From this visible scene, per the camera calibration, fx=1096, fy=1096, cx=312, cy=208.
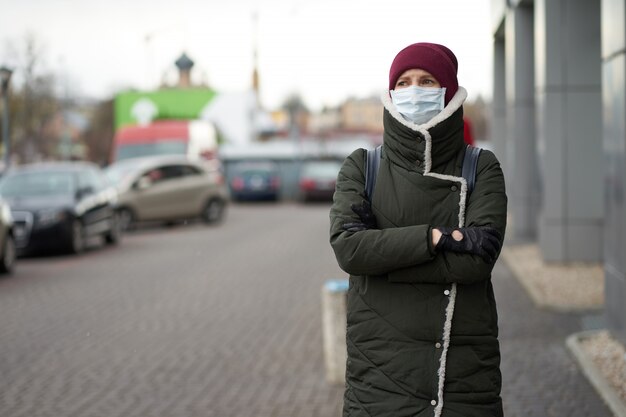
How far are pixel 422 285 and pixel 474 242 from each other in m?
0.21

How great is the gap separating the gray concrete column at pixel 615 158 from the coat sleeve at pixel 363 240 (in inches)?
206

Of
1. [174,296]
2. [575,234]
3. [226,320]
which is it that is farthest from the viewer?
[575,234]

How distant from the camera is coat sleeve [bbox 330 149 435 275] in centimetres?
337

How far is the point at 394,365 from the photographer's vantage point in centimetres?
343

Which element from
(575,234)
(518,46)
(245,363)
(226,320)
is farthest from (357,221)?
(518,46)

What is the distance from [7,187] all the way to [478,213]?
16.9 metres

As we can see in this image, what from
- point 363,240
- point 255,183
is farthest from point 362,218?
point 255,183

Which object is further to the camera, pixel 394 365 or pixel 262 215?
pixel 262 215

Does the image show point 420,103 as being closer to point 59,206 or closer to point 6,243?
point 6,243

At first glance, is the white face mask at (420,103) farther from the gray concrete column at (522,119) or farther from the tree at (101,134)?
the tree at (101,134)

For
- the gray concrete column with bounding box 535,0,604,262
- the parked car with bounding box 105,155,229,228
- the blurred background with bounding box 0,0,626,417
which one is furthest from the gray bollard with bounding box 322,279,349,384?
the parked car with bounding box 105,155,229,228

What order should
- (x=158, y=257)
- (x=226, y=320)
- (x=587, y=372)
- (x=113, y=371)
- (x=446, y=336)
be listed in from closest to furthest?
(x=446, y=336)
(x=587, y=372)
(x=113, y=371)
(x=226, y=320)
(x=158, y=257)

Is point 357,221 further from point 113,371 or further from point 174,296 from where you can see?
point 174,296

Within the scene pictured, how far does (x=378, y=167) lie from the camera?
3.55 meters
